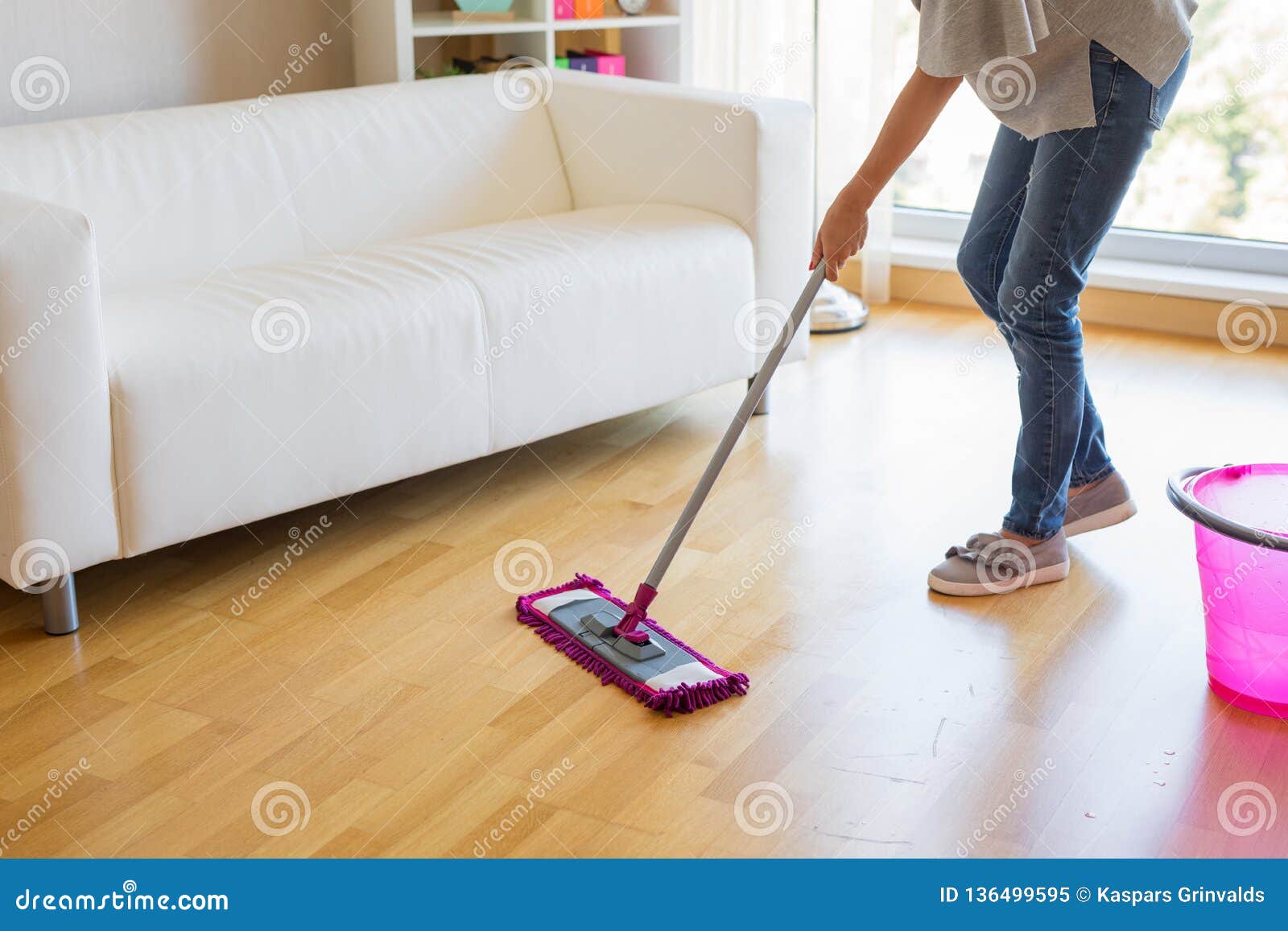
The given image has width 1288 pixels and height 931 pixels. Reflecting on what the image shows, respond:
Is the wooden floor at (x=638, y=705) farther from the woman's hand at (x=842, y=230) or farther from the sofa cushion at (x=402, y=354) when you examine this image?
the woman's hand at (x=842, y=230)

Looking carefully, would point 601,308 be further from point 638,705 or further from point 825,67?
point 825,67

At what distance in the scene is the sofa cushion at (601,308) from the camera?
246cm

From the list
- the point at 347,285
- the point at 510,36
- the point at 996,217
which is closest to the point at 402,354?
the point at 347,285

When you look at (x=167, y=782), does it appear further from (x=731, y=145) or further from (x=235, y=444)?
(x=731, y=145)

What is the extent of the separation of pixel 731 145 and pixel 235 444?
1.18 metres

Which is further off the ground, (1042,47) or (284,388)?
(1042,47)

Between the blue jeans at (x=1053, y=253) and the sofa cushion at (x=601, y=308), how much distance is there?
2.06 feet

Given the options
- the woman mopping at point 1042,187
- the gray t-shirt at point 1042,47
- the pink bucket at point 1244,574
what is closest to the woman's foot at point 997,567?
the woman mopping at point 1042,187

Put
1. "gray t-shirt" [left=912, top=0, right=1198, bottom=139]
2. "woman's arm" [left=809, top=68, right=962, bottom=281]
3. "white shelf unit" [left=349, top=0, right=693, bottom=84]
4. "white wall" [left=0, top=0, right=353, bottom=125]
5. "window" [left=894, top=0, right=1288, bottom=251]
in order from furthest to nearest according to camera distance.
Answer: "window" [left=894, top=0, right=1288, bottom=251], "white shelf unit" [left=349, top=0, right=693, bottom=84], "white wall" [left=0, top=0, right=353, bottom=125], "woman's arm" [left=809, top=68, right=962, bottom=281], "gray t-shirt" [left=912, top=0, right=1198, bottom=139]

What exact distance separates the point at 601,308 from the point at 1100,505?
92cm

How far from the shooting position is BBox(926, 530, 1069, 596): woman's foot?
217 cm

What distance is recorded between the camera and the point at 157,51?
9.55 feet

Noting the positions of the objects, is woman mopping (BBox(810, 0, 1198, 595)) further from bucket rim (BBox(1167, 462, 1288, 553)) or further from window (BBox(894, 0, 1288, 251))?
window (BBox(894, 0, 1288, 251))

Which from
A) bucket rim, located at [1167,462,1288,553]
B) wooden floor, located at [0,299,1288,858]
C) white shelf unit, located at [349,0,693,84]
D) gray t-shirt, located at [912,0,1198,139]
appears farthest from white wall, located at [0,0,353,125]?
bucket rim, located at [1167,462,1288,553]
